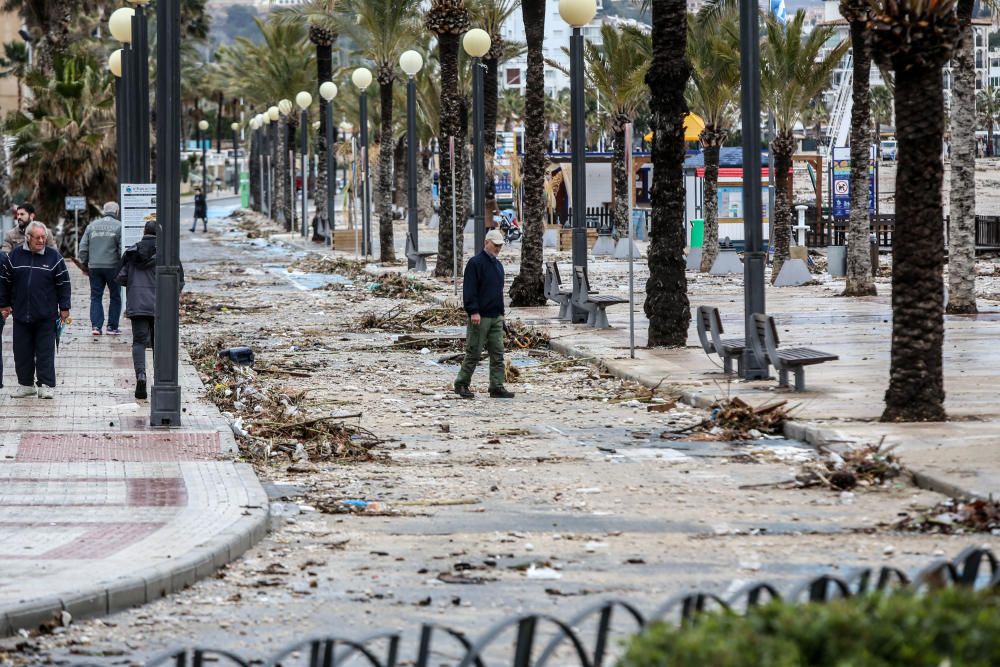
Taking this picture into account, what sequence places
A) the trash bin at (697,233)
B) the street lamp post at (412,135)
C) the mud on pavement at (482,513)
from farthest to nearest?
the trash bin at (697,233) → the street lamp post at (412,135) → the mud on pavement at (482,513)

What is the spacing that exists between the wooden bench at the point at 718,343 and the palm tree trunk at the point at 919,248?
3.93 metres

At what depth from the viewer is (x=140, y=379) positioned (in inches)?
667

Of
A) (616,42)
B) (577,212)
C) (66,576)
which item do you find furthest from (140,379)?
(616,42)

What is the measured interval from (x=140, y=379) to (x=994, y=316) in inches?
569

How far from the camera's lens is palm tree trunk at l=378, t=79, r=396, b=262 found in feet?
158

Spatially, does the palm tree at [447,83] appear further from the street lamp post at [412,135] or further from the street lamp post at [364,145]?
the street lamp post at [364,145]

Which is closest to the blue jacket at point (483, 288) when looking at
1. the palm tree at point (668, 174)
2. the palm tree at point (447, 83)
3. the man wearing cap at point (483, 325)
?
the man wearing cap at point (483, 325)

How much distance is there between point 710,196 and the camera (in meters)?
42.5

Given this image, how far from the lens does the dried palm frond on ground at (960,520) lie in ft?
32.6

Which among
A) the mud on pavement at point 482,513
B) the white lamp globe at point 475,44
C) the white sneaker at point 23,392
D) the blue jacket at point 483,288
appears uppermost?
the white lamp globe at point 475,44

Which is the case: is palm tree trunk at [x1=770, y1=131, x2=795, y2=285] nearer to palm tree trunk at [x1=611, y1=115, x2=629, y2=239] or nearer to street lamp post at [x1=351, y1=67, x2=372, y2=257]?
palm tree trunk at [x1=611, y1=115, x2=629, y2=239]

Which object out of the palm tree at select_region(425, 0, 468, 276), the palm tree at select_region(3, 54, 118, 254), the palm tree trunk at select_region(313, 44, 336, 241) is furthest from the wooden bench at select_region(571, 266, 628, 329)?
the palm tree trunk at select_region(313, 44, 336, 241)

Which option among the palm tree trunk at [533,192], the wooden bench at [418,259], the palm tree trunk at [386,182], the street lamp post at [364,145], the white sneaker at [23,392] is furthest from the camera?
the palm tree trunk at [386,182]

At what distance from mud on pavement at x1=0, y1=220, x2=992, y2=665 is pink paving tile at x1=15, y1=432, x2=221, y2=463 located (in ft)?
1.43
